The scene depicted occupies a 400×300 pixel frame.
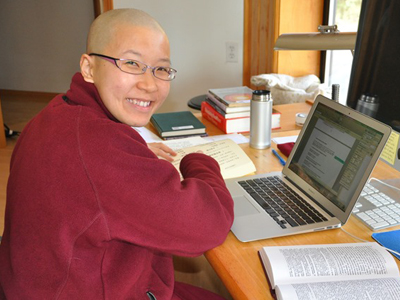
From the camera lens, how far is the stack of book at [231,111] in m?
1.71

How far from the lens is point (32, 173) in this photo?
833 mm

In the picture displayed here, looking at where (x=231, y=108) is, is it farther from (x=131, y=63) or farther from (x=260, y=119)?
(x=131, y=63)

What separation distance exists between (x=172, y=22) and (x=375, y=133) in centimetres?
233

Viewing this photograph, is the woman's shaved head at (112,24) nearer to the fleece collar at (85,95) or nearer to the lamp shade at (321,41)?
the fleece collar at (85,95)

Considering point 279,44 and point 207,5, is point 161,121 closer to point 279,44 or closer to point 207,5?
point 279,44

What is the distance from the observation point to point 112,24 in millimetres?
933

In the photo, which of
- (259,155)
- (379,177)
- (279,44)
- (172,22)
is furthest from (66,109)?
(172,22)

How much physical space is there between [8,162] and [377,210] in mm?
2947

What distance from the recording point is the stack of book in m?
1.71

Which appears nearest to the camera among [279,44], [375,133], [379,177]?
[375,133]

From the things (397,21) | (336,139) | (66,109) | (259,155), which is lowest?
(259,155)

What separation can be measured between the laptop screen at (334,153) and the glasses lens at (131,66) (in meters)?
0.48

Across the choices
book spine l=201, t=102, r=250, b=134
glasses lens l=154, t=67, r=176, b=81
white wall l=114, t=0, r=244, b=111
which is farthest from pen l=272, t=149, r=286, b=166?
white wall l=114, t=0, r=244, b=111

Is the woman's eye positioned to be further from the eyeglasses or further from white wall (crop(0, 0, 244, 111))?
white wall (crop(0, 0, 244, 111))
